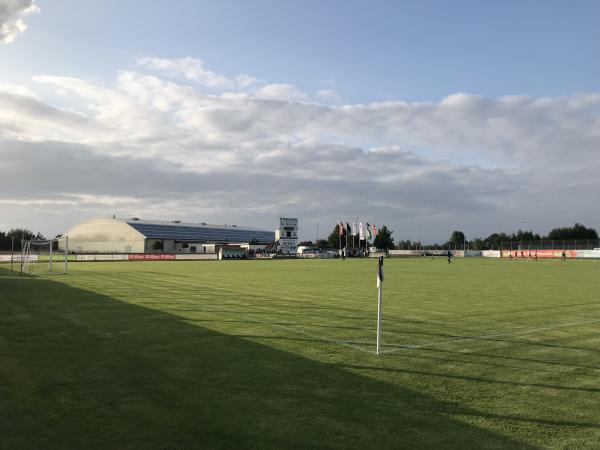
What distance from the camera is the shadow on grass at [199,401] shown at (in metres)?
5.04

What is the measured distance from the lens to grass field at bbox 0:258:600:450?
518 centimetres

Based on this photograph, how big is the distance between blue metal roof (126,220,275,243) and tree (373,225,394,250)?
42815mm

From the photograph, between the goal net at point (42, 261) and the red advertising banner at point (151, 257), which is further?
the red advertising banner at point (151, 257)

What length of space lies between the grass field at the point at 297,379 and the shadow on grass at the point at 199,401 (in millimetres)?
27

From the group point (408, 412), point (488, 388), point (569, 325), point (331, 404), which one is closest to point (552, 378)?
point (488, 388)

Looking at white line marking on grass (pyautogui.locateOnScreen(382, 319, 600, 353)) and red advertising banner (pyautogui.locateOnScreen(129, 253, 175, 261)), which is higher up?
white line marking on grass (pyautogui.locateOnScreen(382, 319, 600, 353))

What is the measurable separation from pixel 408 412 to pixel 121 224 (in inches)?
5190

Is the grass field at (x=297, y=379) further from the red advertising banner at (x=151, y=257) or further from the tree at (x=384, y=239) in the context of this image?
the tree at (x=384, y=239)

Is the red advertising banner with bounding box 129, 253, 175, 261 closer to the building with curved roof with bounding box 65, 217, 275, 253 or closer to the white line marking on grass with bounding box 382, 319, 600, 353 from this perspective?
the building with curved roof with bounding box 65, 217, 275, 253

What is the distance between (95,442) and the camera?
195 inches

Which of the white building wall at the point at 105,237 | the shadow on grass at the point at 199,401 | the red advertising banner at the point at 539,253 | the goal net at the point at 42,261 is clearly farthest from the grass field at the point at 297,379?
the white building wall at the point at 105,237

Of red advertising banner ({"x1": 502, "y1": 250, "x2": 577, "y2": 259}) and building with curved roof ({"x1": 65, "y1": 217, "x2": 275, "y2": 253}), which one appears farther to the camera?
building with curved roof ({"x1": 65, "y1": 217, "x2": 275, "y2": 253})

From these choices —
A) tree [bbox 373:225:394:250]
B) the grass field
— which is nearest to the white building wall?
tree [bbox 373:225:394:250]

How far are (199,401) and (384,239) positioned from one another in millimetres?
170490
